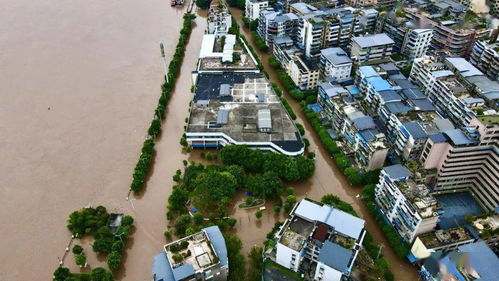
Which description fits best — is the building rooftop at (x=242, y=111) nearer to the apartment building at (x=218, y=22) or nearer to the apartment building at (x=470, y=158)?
the apartment building at (x=470, y=158)

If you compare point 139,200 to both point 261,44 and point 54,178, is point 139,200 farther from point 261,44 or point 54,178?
point 261,44

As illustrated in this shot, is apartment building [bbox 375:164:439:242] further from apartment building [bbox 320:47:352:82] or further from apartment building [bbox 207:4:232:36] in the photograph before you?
apartment building [bbox 207:4:232:36]

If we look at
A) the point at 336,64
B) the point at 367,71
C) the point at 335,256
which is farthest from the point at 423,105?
the point at 335,256


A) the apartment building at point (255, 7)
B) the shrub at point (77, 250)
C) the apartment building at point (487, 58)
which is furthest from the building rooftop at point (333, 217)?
the apartment building at point (255, 7)

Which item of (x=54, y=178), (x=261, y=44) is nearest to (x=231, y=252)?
(x=54, y=178)

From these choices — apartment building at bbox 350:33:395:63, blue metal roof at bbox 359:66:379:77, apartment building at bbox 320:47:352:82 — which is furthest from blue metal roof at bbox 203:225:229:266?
apartment building at bbox 350:33:395:63

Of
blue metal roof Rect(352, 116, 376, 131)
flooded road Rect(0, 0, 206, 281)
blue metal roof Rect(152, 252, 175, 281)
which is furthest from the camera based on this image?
blue metal roof Rect(352, 116, 376, 131)
